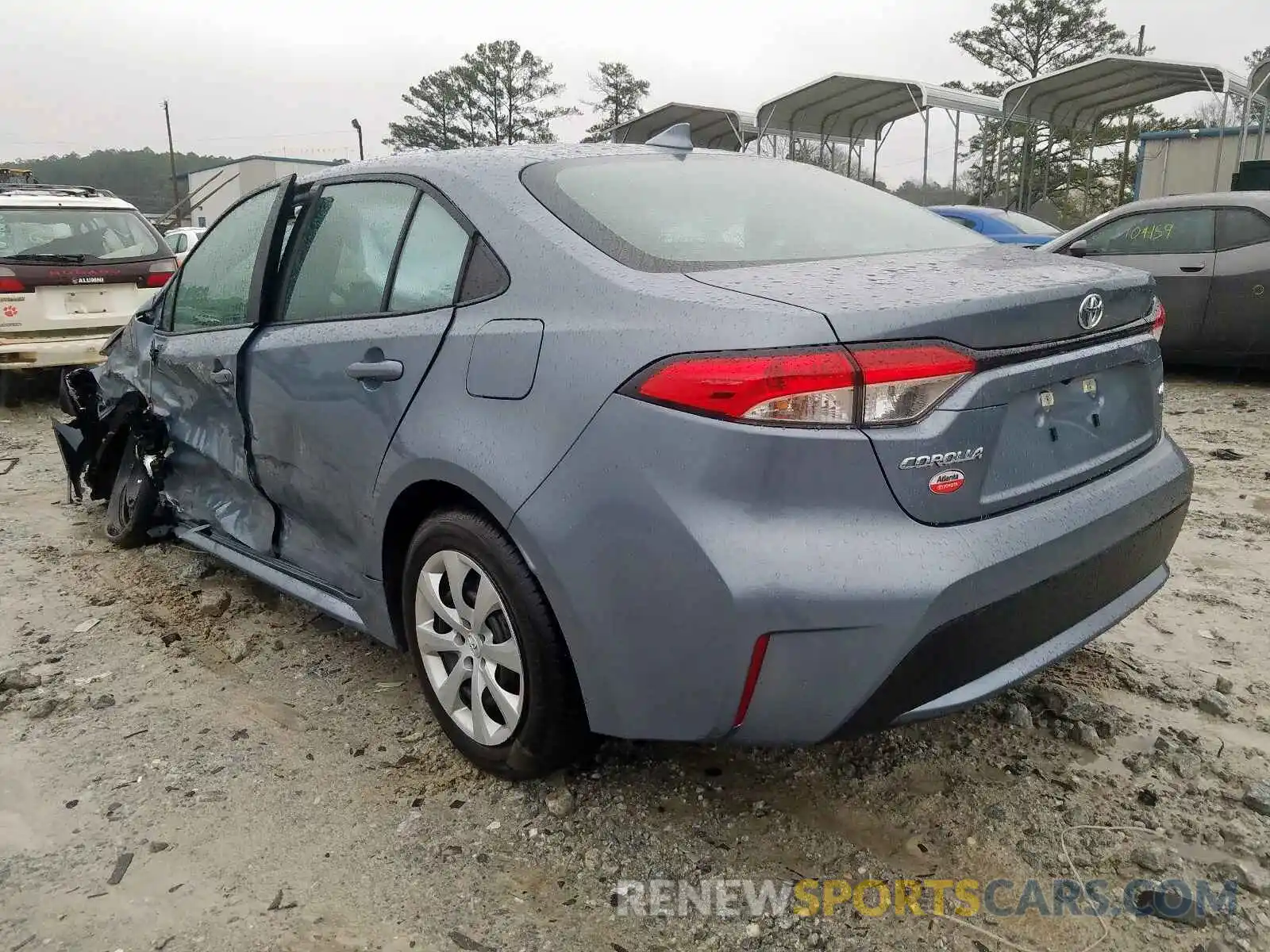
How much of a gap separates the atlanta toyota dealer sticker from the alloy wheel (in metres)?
0.96

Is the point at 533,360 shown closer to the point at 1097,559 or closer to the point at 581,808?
the point at 581,808

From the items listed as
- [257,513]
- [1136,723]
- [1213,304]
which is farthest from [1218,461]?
[257,513]

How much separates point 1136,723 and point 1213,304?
5575mm

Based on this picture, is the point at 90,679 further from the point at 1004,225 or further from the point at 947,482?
the point at 1004,225

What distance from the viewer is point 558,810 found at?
231 cm

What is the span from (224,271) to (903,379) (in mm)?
2643

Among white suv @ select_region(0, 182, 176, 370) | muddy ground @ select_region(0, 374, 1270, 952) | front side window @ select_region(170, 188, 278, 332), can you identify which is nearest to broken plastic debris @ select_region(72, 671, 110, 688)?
muddy ground @ select_region(0, 374, 1270, 952)

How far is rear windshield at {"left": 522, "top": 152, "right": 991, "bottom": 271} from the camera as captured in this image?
2174 mm

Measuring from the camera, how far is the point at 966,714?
2.68 m

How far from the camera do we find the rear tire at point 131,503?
4191 mm

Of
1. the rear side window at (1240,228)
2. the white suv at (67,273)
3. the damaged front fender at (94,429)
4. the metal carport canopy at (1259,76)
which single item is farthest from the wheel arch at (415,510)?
the metal carport canopy at (1259,76)

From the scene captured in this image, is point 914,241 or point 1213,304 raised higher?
point 914,241

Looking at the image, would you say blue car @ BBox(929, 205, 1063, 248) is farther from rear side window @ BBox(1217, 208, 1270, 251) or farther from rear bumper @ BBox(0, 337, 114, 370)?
rear bumper @ BBox(0, 337, 114, 370)

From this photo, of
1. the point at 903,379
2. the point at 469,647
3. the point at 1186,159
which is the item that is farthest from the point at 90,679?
the point at 1186,159
